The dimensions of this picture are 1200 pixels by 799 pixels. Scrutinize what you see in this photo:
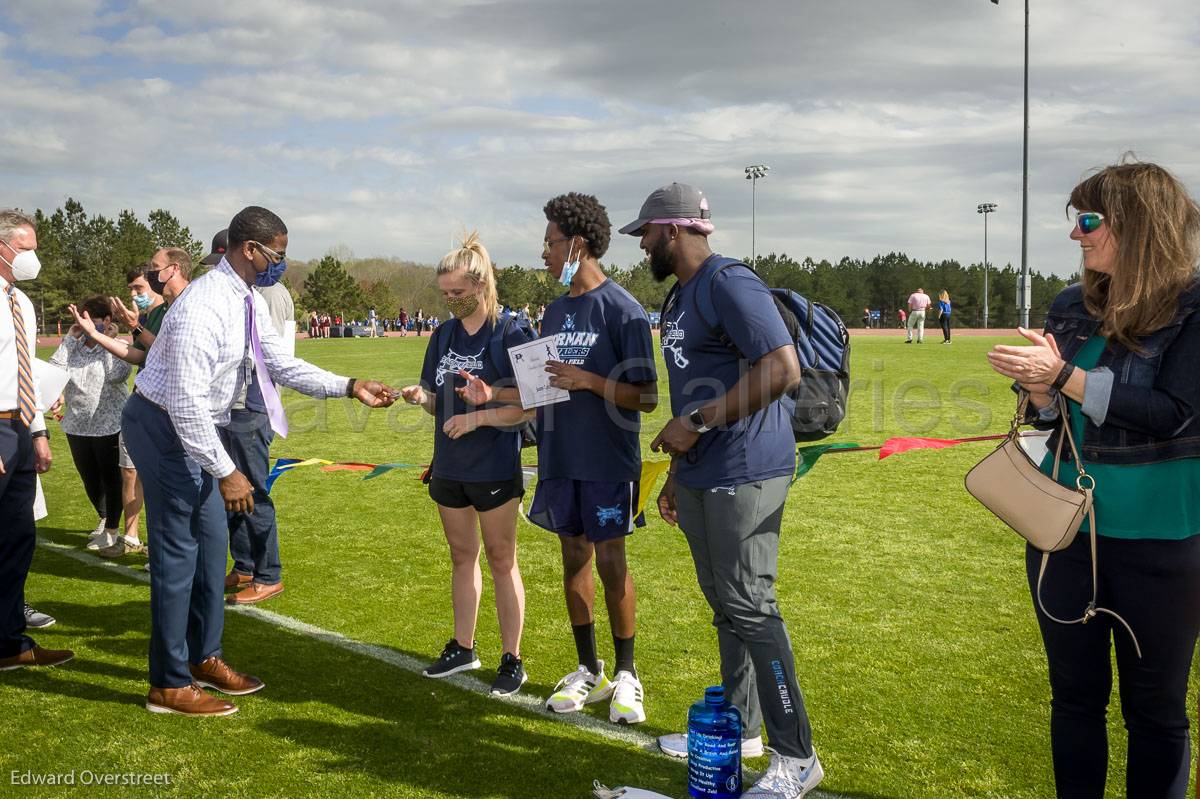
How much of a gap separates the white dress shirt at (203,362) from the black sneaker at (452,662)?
4.98 feet

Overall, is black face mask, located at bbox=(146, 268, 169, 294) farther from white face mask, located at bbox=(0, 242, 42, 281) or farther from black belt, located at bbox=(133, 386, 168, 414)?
black belt, located at bbox=(133, 386, 168, 414)

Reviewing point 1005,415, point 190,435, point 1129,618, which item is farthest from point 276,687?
point 1005,415

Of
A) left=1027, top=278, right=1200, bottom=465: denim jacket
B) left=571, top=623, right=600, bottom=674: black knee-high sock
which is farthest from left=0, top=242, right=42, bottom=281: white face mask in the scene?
left=1027, top=278, right=1200, bottom=465: denim jacket

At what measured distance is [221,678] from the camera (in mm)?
4750

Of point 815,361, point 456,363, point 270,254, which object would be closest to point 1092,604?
point 815,361

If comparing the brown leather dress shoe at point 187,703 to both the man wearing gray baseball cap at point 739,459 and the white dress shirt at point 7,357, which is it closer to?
the white dress shirt at point 7,357

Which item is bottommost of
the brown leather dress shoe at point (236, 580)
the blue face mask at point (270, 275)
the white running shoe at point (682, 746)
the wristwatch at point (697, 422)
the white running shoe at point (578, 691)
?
the white running shoe at point (682, 746)

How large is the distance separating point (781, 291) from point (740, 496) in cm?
82

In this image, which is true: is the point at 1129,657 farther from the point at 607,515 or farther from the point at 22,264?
the point at 22,264

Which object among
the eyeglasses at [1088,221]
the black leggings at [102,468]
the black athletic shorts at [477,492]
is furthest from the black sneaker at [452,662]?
the black leggings at [102,468]

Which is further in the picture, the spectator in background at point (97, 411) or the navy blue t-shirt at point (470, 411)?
the spectator in background at point (97, 411)

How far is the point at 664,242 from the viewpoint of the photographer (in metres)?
3.82

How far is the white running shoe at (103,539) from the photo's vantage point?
25.1ft

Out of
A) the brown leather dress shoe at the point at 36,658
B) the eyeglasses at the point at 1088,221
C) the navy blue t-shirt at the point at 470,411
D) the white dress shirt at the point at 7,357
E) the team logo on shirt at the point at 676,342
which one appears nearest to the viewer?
the eyeglasses at the point at 1088,221
